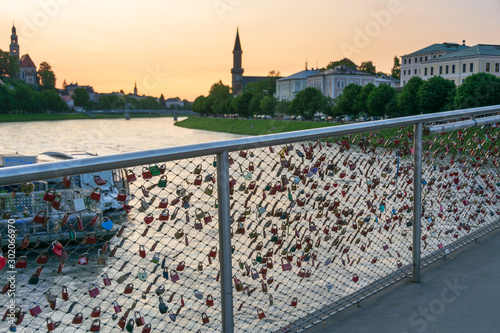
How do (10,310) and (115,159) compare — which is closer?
(115,159)

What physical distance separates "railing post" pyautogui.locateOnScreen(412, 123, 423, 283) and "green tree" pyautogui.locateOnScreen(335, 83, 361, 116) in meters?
62.6

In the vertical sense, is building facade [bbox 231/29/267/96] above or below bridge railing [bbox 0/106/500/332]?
above

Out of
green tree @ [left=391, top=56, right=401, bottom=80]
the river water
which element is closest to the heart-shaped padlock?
the river water

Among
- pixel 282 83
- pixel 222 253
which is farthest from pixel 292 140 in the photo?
pixel 282 83

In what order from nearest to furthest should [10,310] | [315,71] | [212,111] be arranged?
1. [10,310]
2. [315,71]
3. [212,111]

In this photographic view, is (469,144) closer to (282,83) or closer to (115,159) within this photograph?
(115,159)

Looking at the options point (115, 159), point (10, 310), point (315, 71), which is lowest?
point (10, 310)

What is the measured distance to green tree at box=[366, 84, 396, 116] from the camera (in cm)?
5866

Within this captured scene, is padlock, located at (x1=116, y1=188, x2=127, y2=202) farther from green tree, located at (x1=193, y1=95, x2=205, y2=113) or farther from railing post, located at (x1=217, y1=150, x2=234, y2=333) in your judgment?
green tree, located at (x1=193, y1=95, x2=205, y2=113)

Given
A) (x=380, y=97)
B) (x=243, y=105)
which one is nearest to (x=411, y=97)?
(x=380, y=97)

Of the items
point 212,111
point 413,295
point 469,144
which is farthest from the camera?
point 212,111

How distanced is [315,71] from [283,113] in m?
25.9

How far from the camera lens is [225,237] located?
2.39m

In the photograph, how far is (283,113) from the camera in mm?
90688
